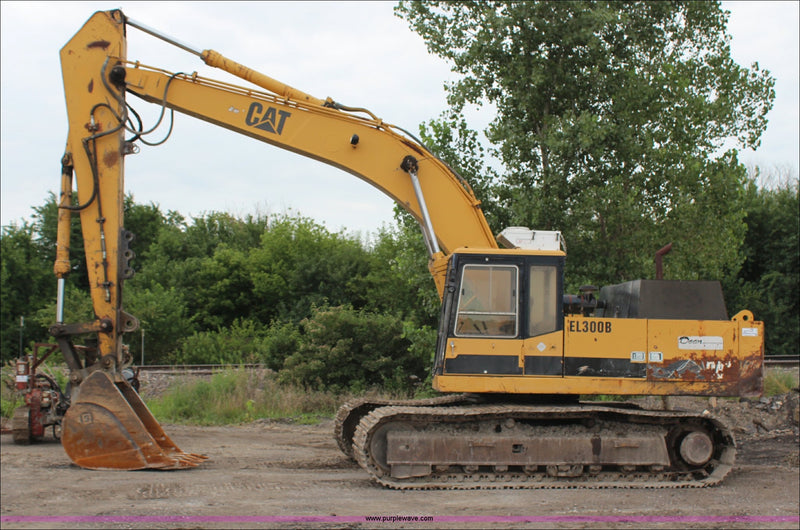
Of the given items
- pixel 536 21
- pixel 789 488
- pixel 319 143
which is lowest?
pixel 789 488

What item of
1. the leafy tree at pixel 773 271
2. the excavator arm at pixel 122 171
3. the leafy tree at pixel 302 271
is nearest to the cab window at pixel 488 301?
the excavator arm at pixel 122 171

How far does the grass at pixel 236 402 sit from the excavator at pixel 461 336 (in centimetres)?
568

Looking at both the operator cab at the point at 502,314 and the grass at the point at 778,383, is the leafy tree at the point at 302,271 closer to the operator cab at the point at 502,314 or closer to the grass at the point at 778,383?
the grass at the point at 778,383

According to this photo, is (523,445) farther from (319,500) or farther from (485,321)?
(319,500)

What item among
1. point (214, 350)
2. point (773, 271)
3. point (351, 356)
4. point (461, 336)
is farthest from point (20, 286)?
point (773, 271)

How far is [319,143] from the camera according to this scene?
31.7 feet

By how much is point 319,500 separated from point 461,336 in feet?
8.03

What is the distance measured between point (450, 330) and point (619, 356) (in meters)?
2.00

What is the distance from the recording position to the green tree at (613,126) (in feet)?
49.8

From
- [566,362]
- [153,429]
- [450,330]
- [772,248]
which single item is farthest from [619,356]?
[772,248]

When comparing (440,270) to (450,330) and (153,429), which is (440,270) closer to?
(450,330)

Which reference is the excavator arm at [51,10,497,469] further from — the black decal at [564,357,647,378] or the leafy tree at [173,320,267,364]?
the leafy tree at [173,320,267,364]

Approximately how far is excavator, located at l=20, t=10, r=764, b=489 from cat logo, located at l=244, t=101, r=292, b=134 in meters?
0.02

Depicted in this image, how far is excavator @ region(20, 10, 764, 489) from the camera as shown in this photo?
8688mm
